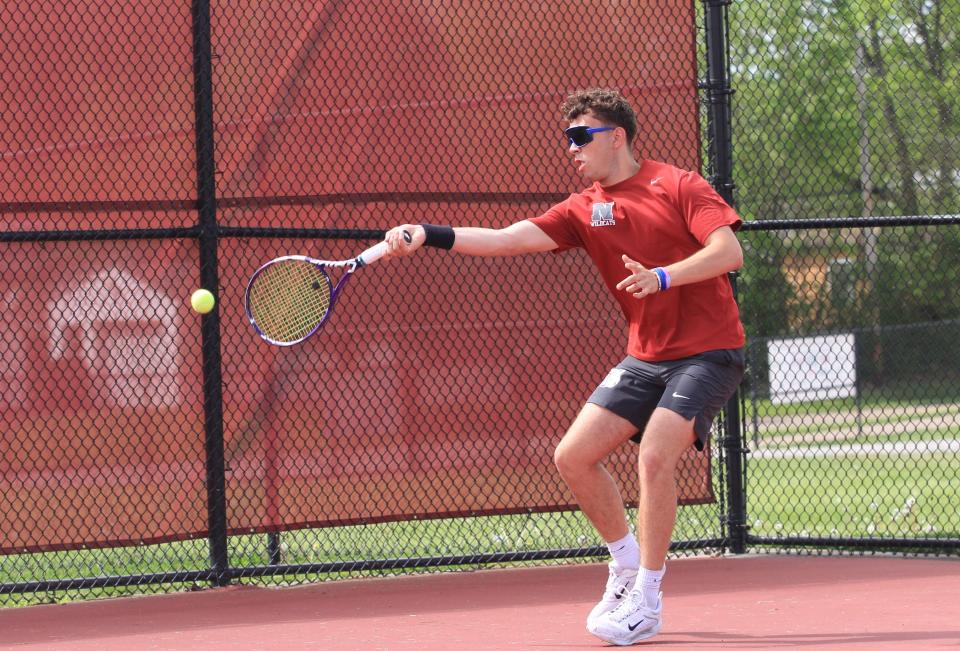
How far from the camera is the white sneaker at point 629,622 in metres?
4.62

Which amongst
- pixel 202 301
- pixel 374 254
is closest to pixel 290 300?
→ pixel 374 254

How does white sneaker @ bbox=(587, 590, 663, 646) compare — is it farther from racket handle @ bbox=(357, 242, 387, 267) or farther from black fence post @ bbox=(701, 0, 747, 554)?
black fence post @ bbox=(701, 0, 747, 554)

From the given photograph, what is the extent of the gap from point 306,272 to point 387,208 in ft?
3.77

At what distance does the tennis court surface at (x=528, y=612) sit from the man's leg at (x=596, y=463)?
0.43 meters

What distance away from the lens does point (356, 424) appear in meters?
6.21

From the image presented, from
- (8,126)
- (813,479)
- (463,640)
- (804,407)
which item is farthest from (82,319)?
(804,407)

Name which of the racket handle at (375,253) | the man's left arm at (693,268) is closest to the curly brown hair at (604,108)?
the man's left arm at (693,268)

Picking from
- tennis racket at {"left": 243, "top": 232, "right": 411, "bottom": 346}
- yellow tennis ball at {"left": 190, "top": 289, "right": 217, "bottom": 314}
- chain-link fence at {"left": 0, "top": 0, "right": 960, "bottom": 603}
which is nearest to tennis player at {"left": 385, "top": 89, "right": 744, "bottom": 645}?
tennis racket at {"left": 243, "top": 232, "right": 411, "bottom": 346}

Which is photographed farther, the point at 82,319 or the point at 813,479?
the point at 813,479

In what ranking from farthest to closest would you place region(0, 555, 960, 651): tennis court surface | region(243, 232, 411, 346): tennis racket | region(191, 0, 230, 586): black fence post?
region(191, 0, 230, 586): black fence post → region(243, 232, 411, 346): tennis racket → region(0, 555, 960, 651): tennis court surface

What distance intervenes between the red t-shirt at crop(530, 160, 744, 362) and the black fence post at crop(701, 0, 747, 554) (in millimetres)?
1770

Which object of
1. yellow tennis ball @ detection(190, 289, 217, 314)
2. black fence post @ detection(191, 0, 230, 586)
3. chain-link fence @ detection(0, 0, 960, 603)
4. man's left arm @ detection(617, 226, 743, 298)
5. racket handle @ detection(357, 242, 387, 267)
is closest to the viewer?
man's left arm @ detection(617, 226, 743, 298)

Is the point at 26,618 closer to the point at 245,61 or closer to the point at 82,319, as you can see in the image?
the point at 82,319

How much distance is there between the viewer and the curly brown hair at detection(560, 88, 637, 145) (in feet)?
16.3
